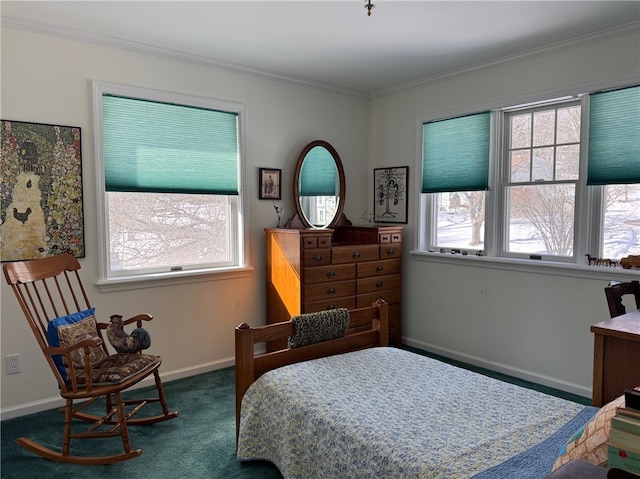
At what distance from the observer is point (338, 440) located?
1850 millimetres

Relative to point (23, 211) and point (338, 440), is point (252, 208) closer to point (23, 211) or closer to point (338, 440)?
point (23, 211)

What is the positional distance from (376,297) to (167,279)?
1826 millimetres

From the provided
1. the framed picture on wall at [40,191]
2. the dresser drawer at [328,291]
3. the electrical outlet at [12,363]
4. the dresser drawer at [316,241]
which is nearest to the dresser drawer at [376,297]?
the dresser drawer at [328,291]

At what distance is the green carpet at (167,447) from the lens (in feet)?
7.85

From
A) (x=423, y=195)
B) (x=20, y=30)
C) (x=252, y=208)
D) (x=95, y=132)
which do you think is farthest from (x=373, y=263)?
(x=20, y=30)

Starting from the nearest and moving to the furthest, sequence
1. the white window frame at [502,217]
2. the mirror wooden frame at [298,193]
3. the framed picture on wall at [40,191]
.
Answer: the framed picture on wall at [40,191], the white window frame at [502,217], the mirror wooden frame at [298,193]

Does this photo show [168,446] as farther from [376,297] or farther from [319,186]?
[319,186]

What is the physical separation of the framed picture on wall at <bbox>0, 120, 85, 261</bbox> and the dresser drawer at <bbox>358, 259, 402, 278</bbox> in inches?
87.5

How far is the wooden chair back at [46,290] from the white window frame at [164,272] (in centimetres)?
22

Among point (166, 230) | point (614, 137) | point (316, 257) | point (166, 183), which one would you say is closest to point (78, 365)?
point (166, 230)

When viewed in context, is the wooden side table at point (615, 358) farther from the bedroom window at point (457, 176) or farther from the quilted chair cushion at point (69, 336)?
the quilted chair cushion at point (69, 336)

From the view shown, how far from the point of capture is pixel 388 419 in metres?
1.89

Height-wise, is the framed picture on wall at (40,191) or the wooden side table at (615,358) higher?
the framed picture on wall at (40,191)

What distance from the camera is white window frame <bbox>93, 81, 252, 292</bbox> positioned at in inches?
129
